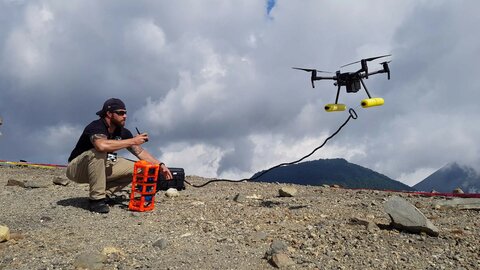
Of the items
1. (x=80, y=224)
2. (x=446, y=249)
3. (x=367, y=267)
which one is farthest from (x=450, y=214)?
(x=80, y=224)

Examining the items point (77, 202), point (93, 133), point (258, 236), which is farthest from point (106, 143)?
point (258, 236)

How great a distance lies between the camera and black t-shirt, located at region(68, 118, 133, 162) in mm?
5758

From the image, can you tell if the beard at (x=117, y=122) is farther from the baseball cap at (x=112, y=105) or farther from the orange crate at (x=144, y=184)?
the orange crate at (x=144, y=184)

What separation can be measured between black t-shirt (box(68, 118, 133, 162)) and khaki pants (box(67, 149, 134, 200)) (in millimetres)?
142

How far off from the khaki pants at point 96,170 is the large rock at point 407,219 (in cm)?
352

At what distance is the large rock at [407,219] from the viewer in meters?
4.58

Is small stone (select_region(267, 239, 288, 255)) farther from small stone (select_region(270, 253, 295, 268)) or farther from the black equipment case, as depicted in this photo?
the black equipment case

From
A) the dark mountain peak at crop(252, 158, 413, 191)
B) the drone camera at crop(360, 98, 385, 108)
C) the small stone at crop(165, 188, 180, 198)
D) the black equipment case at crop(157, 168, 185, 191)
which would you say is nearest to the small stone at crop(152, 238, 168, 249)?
the small stone at crop(165, 188, 180, 198)

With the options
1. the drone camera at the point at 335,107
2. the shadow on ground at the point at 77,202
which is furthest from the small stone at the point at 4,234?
the drone camera at the point at 335,107

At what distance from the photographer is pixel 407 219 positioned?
185 inches

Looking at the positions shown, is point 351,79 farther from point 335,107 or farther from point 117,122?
point 117,122

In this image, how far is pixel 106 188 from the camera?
654 centimetres

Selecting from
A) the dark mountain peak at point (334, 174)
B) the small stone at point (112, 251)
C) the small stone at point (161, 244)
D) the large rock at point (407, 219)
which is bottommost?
the small stone at point (112, 251)

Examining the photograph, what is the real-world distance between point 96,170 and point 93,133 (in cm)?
50
